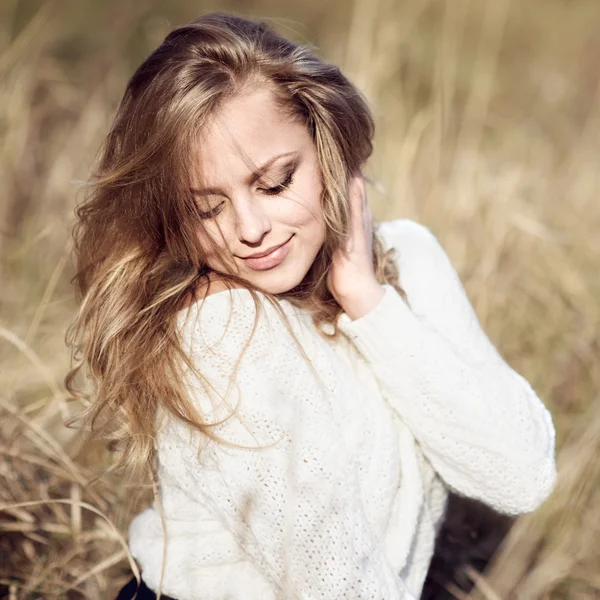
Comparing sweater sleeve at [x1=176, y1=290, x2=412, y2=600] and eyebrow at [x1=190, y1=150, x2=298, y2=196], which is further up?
eyebrow at [x1=190, y1=150, x2=298, y2=196]

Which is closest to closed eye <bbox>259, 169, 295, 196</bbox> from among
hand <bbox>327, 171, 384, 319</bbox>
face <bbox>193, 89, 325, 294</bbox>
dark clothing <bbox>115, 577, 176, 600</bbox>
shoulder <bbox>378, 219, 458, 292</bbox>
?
face <bbox>193, 89, 325, 294</bbox>

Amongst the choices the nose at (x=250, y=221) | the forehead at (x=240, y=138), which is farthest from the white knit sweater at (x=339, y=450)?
the forehead at (x=240, y=138)

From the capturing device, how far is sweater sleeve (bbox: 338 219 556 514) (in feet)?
4.91

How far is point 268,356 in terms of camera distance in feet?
4.46

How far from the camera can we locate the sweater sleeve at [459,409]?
1498 mm

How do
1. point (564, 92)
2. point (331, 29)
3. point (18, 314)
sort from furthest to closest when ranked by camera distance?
1. point (331, 29)
2. point (564, 92)
3. point (18, 314)

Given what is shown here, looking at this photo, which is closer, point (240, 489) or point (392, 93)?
point (240, 489)

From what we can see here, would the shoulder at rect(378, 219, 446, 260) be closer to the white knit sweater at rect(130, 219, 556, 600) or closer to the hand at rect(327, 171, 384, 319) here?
the white knit sweater at rect(130, 219, 556, 600)

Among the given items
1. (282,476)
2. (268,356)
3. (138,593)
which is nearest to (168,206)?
(268,356)

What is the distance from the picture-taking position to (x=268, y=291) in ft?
4.80

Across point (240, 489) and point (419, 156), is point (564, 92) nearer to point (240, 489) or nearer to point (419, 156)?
point (419, 156)

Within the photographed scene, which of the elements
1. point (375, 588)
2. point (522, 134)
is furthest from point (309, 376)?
point (522, 134)

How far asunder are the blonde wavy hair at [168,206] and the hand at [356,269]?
0.10ft

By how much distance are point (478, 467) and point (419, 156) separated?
189 centimetres
